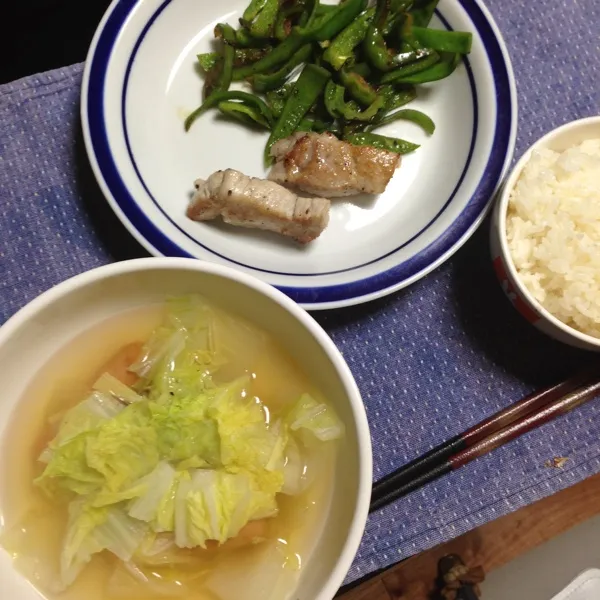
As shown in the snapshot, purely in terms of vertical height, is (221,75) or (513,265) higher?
(221,75)

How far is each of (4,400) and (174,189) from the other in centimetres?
59

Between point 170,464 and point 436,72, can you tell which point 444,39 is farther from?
point 170,464

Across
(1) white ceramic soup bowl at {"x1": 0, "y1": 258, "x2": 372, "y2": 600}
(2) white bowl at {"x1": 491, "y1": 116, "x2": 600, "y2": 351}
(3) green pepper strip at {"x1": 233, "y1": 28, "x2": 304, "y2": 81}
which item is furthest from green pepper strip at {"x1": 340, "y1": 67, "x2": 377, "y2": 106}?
(1) white ceramic soup bowl at {"x1": 0, "y1": 258, "x2": 372, "y2": 600}

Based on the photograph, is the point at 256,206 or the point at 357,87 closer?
the point at 256,206

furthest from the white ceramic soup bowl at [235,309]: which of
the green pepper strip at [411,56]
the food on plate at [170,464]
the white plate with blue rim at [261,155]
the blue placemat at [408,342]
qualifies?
the green pepper strip at [411,56]

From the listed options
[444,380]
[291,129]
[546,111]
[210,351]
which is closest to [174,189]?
[291,129]

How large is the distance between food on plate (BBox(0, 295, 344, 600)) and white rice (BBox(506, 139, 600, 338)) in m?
0.56

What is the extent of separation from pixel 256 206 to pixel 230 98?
290 millimetres

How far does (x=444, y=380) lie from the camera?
1385mm

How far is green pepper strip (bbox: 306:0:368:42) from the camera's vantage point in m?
1.44

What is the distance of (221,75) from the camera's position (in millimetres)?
1444

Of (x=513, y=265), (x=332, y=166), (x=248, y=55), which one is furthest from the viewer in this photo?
(x=248, y=55)

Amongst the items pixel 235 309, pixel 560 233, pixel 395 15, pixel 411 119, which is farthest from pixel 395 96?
pixel 235 309

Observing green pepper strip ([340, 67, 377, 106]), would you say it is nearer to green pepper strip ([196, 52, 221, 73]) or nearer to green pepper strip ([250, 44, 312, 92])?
green pepper strip ([250, 44, 312, 92])
